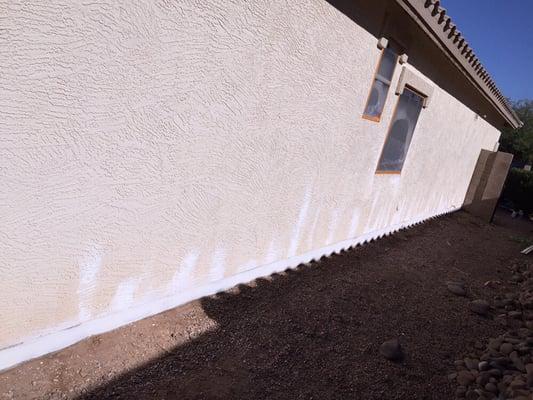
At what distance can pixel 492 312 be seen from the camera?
4613 millimetres

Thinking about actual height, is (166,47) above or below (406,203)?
above

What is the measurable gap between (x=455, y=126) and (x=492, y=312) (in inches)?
210

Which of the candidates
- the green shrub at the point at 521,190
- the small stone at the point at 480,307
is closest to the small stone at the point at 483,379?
the small stone at the point at 480,307

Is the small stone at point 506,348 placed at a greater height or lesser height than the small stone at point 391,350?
greater

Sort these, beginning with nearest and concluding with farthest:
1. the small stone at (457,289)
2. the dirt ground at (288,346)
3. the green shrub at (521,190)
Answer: the dirt ground at (288,346) → the small stone at (457,289) → the green shrub at (521,190)

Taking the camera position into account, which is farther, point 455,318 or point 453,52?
point 453,52

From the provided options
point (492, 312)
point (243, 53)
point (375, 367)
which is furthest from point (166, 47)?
point (492, 312)

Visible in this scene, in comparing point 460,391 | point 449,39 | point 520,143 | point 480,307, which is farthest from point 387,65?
point 520,143

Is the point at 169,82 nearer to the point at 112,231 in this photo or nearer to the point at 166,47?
the point at 166,47

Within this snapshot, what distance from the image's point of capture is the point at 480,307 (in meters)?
4.53

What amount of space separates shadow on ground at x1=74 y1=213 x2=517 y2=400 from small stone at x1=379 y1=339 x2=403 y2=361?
70 millimetres

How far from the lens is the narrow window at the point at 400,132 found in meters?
5.67

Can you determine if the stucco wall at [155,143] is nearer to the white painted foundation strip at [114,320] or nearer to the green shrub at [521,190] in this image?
the white painted foundation strip at [114,320]

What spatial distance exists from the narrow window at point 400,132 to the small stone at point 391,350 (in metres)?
3.17
